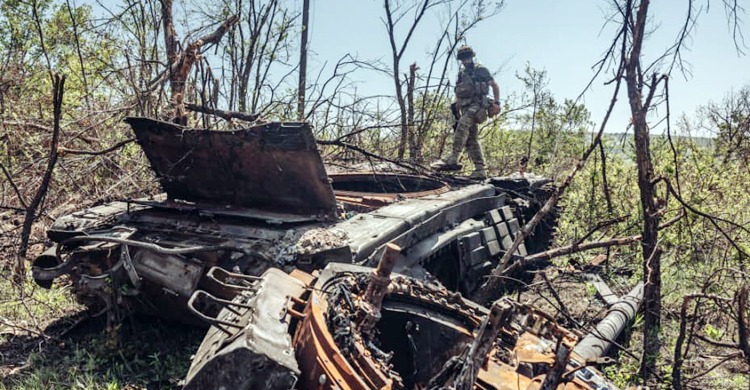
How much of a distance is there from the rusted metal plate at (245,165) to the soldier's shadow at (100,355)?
116 centimetres

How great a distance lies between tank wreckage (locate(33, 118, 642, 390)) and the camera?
7.82 ft

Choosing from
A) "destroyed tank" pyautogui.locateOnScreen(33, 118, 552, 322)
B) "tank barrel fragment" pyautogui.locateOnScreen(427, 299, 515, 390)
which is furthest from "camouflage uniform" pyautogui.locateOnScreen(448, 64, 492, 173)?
"tank barrel fragment" pyautogui.locateOnScreen(427, 299, 515, 390)

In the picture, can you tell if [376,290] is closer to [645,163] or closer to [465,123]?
[645,163]

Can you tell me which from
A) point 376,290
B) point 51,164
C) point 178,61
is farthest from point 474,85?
Answer: point 51,164

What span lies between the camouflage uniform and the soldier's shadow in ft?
14.5

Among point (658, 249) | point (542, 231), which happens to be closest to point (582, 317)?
point (658, 249)

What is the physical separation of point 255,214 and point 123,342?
1.40m

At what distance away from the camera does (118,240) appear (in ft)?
11.8

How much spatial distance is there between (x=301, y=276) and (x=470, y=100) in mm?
4806

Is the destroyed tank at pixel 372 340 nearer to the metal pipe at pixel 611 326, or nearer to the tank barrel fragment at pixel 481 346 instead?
the tank barrel fragment at pixel 481 346

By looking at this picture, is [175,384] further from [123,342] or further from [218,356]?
[218,356]

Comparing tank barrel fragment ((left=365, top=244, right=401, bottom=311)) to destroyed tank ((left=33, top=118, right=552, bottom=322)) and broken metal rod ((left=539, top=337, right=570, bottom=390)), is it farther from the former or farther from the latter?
broken metal rod ((left=539, top=337, right=570, bottom=390))

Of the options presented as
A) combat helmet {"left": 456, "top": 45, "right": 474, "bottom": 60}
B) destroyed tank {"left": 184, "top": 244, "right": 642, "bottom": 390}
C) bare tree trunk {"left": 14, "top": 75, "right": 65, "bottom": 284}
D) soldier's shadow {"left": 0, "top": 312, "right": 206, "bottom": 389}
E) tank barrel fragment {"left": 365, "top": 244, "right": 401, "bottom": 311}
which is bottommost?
soldier's shadow {"left": 0, "top": 312, "right": 206, "bottom": 389}

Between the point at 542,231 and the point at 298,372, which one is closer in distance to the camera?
the point at 298,372
